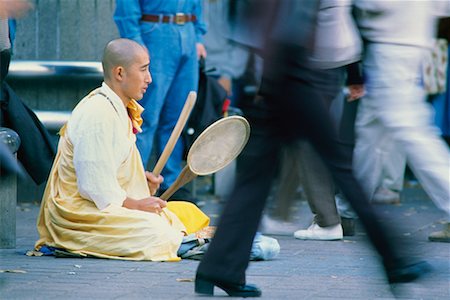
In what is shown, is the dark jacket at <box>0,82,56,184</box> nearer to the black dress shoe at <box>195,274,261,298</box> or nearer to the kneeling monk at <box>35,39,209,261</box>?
the kneeling monk at <box>35,39,209,261</box>

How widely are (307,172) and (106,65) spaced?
1482mm

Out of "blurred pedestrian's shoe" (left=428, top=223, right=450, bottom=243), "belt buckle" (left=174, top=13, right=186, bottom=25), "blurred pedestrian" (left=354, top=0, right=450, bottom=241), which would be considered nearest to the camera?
"blurred pedestrian" (left=354, top=0, right=450, bottom=241)

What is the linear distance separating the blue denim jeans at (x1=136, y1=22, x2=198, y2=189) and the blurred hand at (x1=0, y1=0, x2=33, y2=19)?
165 inches

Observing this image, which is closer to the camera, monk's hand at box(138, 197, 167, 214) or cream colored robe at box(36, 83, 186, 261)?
cream colored robe at box(36, 83, 186, 261)

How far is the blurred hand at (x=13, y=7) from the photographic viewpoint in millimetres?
4270

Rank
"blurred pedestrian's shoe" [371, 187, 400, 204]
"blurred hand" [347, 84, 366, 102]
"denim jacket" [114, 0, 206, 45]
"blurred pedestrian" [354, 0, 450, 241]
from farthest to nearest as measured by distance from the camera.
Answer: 1. "blurred pedestrian's shoe" [371, 187, 400, 204]
2. "denim jacket" [114, 0, 206, 45]
3. "blurred hand" [347, 84, 366, 102]
4. "blurred pedestrian" [354, 0, 450, 241]

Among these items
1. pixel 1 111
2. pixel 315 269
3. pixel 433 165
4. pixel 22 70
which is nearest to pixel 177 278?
pixel 315 269

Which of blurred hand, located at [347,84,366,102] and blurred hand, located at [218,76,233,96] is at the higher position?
blurred hand, located at [347,84,366,102]

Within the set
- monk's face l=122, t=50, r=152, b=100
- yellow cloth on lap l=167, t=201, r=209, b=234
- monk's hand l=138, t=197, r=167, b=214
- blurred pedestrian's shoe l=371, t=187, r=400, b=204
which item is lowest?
blurred pedestrian's shoe l=371, t=187, r=400, b=204

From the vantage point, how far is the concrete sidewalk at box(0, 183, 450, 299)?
5.17 m

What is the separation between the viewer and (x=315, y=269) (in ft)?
20.1

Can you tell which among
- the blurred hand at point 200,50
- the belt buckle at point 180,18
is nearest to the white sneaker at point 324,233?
the belt buckle at point 180,18

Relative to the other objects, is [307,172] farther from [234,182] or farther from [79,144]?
[234,182]

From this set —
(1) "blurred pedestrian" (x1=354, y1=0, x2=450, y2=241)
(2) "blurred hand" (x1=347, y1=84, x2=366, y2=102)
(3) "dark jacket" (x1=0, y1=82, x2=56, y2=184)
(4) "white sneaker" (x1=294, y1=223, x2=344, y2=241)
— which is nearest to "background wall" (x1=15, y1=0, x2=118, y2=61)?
(3) "dark jacket" (x1=0, y1=82, x2=56, y2=184)
